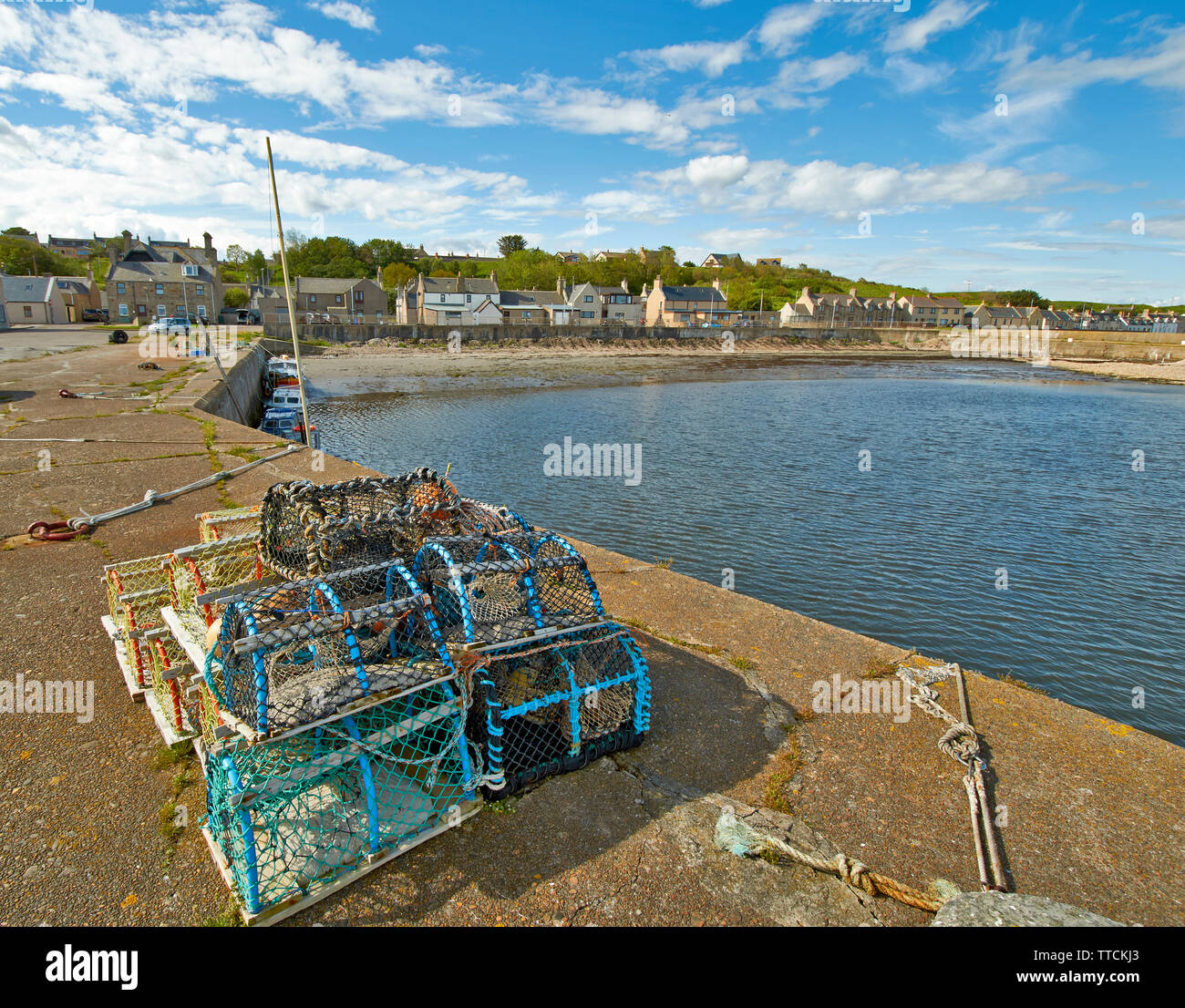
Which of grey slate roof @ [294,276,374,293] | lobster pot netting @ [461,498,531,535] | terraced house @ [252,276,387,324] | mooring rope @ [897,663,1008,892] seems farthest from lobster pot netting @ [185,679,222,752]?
grey slate roof @ [294,276,374,293]

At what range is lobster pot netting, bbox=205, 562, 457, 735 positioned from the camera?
11.3 ft

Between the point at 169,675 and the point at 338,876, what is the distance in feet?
6.46

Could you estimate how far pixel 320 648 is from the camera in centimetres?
464

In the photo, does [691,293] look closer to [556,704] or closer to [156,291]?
[156,291]

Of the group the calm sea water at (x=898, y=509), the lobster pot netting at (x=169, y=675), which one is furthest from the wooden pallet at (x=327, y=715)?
the calm sea water at (x=898, y=509)

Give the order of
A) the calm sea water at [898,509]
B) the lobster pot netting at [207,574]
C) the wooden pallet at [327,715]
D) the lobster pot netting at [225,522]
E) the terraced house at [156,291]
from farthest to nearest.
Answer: the terraced house at [156,291]
the calm sea water at [898,509]
the lobster pot netting at [225,522]
the lobster pot netting at [207,574]
the wooden pallet at [327,715]

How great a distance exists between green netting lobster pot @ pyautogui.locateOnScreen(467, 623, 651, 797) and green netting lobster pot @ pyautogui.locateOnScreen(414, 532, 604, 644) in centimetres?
15

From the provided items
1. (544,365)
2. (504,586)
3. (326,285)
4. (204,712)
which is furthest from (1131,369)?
(326,285)

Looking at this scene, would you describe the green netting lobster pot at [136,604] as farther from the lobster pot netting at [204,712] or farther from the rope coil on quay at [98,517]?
the rope coil on quay at [98,517]

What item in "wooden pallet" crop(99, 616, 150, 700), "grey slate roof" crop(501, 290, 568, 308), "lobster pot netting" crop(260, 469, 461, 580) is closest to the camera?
"wooden pallet" crop(99, 616, 150, 700)

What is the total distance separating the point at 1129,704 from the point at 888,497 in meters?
10.5

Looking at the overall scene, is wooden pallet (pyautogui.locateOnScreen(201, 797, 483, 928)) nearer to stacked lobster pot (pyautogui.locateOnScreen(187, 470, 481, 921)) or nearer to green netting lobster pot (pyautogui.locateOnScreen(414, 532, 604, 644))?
stacked lobster pot (pyautogui.locateOnScreen(187, 470, 481, 921))

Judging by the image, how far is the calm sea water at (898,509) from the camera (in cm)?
1055
